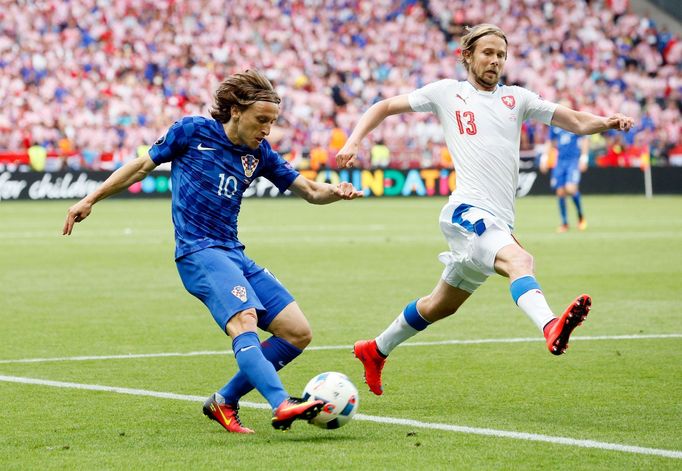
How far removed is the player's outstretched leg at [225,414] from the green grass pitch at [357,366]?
7 cm

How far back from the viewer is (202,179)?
6.99 metres

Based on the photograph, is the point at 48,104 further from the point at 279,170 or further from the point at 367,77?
the point at 279,170

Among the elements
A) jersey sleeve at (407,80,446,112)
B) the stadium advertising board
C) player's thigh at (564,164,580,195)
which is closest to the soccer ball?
jersey sleeve at (407,80,446,112)

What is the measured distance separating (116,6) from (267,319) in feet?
115

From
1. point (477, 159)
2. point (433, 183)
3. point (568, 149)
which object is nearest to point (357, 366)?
point (477, 159)

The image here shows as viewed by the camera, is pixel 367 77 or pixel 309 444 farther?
pixel 367 77

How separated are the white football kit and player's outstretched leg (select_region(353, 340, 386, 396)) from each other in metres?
0.68

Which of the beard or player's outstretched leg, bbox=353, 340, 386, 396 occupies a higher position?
the beard

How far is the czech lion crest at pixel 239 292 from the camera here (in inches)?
265

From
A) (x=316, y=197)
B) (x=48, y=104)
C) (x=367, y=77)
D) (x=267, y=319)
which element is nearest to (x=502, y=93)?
(x=316, y=197)

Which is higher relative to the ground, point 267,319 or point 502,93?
point 502,93

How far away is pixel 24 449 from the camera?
6.27 meters

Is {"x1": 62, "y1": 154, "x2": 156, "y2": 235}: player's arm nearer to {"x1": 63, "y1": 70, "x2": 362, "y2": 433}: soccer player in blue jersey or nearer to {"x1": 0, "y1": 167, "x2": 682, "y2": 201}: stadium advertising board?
{"x1": 63, "y1": 70, "x2": 362, "y2": 433}: soccer player in blue jersey

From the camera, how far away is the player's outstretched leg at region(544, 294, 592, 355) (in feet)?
21.2
